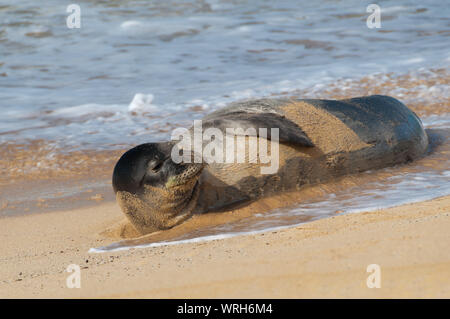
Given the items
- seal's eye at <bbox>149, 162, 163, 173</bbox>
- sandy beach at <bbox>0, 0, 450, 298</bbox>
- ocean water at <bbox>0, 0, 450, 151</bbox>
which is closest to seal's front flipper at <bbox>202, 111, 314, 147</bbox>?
sandy beach at <bbox>0, 0, 450, 298</bbox>

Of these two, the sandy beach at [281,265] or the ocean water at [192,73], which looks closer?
the sandy beach at [281,265]

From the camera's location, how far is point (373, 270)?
6.91 ft

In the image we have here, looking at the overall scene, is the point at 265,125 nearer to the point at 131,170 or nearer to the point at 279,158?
the point at 279,158

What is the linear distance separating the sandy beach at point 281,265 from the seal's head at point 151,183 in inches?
15.4

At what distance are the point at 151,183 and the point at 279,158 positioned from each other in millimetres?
897

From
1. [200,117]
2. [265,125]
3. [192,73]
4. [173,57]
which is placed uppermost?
[265,125]

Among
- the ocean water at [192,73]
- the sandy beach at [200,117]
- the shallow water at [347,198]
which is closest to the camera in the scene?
the sandy beach at [200,117]

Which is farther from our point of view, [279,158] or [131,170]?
[279,158]

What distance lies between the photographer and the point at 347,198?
3.96 metres

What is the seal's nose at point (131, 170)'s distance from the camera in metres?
3.56

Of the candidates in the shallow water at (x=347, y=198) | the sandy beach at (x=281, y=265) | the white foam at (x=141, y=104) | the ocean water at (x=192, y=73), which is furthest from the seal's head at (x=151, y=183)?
the white foam at (x=141, y=104)

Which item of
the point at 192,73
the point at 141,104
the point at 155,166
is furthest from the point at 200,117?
the point at 155,166

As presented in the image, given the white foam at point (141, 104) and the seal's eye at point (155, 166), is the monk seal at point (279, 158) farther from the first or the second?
the white foam at point (141, 104)
